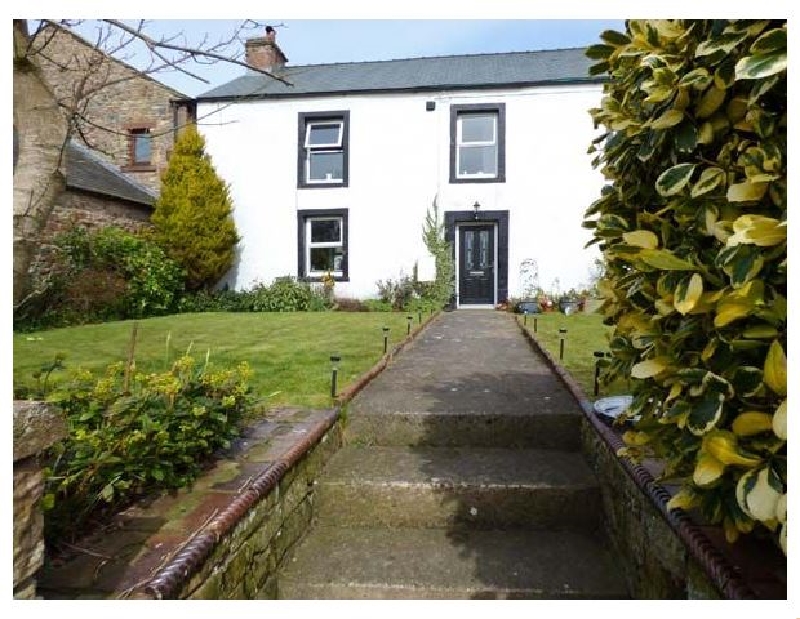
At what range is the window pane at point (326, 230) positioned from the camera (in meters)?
16.2

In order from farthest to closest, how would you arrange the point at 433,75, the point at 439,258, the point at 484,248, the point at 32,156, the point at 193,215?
the point at 433,75 → the point at 484,248 → the point at 439,258 → the point at 193,215 → the point at 32,156

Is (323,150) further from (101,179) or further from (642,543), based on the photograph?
(642,543)

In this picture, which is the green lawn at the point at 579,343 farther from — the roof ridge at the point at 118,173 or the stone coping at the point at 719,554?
the roof ridge at the point at 118,173

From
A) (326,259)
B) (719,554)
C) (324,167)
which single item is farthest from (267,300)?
(719,554)

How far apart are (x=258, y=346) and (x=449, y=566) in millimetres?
5693

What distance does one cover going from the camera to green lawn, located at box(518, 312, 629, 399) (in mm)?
4812

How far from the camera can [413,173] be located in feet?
51.1

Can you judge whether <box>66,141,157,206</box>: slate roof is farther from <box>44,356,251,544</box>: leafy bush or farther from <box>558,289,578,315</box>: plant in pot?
<box>558,289,578,315</box>: plant in pot

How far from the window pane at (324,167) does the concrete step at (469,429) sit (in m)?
13.0

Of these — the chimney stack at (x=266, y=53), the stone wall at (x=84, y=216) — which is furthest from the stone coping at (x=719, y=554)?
the chimney stack at (x=266, y=53)


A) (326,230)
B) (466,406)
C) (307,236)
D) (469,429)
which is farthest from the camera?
(326,230)

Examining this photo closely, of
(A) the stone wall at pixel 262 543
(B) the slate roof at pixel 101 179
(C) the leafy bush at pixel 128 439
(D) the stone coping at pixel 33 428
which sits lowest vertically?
(A) the stone wall at pixel 262 543

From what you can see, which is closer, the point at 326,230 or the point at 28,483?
the point at 28,483

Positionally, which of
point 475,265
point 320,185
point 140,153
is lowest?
point 475,265
